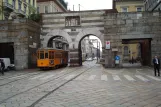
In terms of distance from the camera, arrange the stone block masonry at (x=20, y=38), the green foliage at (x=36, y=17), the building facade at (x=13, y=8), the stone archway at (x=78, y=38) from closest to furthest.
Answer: the stone block masonry at (x=20, y=38), the stone archway at (x=78, y=38), the green foliage at (x=36, y=17), the building facade at (x=13, y=8)

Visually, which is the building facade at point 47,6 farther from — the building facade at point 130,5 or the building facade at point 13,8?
the building facade at point 130,5

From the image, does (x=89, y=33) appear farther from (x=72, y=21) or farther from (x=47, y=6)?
(x=47, y=6)

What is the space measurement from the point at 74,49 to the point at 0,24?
407 inches

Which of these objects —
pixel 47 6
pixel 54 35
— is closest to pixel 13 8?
pixel 47 6

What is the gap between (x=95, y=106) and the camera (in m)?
7.46

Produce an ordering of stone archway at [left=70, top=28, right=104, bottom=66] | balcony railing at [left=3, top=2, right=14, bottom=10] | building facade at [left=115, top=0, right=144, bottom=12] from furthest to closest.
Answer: building facade at [left=115, top=0, right=144, bottom=12] < balcony railing at [left=3, top=2, right=14, bottom=10] < stone archway at [left=70, top=28, right=104, bottom=66]

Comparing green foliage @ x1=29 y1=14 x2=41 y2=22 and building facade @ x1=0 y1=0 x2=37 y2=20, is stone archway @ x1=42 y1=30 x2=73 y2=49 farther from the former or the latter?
building facade @ x1=0 y1=0 x2=37 y2=20

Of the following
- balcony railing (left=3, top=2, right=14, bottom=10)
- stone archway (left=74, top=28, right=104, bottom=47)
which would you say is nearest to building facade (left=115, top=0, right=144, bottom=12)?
balcony railing (left=3, top=2, right=14, bottom=10)

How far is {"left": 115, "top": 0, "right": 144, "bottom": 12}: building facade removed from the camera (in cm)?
5678

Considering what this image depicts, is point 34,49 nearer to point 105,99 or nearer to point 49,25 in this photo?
point 49,25

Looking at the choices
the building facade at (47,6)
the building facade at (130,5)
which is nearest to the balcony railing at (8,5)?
the building facade at (47,6)

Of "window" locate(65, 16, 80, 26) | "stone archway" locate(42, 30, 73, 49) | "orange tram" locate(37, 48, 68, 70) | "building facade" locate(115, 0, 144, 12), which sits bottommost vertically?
"orange tram" locate(37, 48, 68, 70)

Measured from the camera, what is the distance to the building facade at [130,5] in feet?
186

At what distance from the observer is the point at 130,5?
56.9 m
